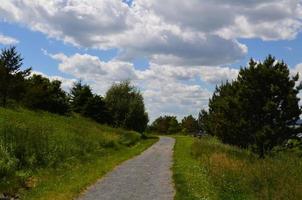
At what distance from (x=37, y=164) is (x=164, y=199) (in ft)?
26.7

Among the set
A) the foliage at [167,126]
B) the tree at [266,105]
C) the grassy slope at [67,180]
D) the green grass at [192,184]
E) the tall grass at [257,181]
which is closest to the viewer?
the grassy slope at [67,180]

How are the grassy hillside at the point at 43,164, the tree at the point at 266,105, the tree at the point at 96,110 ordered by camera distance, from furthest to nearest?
1. the tree at the point at 96,110
2. the tree at the point at 266,105
3. the grassy hillside at the point at 43,164

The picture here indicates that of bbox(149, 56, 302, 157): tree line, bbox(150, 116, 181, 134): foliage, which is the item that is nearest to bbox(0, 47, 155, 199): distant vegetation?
bbox(149, 56, 302, 157): tree line

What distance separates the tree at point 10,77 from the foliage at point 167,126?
317 ft

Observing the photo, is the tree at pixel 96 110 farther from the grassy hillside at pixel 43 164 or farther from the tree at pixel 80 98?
the grassy hillside at pixel 43 164

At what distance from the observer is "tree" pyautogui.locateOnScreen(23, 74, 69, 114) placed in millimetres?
53853

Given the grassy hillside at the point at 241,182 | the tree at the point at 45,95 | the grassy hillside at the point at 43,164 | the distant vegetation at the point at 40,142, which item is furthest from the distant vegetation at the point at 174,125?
the grassy hillside at the point at 241,182

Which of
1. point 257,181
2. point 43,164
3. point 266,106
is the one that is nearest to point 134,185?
point 257,181

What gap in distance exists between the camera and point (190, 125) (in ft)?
444

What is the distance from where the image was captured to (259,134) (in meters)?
38.8

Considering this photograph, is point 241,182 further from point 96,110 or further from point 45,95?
point 96,110

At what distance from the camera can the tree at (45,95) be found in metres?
53.9

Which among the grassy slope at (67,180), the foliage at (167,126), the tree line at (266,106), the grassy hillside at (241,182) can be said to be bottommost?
the grassy slope at (67,180)

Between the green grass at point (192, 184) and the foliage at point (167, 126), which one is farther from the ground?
the foliage at point (167, 126)
